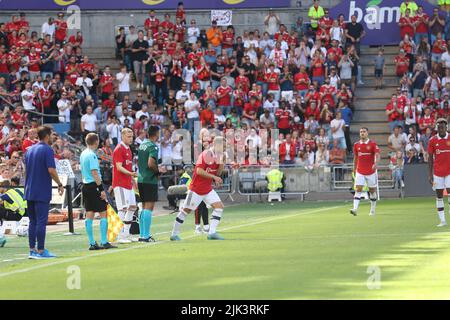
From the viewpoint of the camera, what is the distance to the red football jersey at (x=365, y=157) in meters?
30.1

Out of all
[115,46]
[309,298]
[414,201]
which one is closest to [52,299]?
[309,298]

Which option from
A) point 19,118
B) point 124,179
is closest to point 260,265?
point 124,179

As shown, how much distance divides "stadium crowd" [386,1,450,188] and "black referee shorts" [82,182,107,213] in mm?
19807

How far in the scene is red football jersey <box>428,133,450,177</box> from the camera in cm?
2466

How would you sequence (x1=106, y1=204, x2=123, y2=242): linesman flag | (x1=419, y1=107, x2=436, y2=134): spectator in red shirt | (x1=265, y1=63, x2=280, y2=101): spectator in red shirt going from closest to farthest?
(x1=106, y1=204, x2=123, y2=242): linesman flag → (x1=419, y1=107, x2=436, y2=134): spectator in red shirt → (x1=265, y1=63, x2=280, y2=101): spectator in red shirt

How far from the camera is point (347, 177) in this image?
3906 cm

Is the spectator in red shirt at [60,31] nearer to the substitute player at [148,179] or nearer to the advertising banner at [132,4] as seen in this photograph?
the advertising banner at [132,4]

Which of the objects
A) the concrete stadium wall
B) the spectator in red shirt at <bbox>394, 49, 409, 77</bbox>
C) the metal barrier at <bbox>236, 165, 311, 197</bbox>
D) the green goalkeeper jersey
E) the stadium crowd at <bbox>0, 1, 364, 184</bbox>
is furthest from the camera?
the concrete stadium wall

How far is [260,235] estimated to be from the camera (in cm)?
2316

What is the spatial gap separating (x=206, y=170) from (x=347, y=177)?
683 inches

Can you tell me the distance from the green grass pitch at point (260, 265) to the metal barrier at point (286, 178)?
12.0 m

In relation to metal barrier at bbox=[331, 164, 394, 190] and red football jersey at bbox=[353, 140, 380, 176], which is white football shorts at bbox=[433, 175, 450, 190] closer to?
red football jersey at bbox=[353, 140, 380, 176]

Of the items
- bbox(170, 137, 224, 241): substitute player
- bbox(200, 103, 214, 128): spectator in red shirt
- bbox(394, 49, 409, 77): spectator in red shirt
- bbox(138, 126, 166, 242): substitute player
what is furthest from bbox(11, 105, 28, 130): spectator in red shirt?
bbox(170, 137, 224, 241): substitute player

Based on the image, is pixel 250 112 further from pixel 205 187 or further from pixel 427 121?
pixel 205 187
